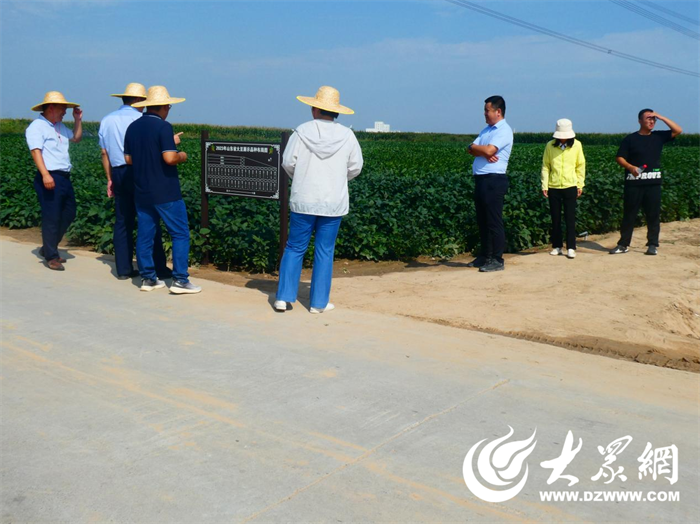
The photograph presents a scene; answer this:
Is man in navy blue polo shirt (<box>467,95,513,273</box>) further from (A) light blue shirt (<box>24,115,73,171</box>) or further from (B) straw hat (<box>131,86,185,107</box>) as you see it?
(A) light blue shirt (<box>24,115,73,171</box>)

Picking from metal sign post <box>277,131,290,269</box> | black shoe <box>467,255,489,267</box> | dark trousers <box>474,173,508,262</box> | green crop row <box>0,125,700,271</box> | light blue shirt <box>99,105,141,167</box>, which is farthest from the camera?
black shoe <box>467,255,489,267</box>

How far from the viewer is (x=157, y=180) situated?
24.3 feet

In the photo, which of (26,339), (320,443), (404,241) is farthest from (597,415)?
(404,241)

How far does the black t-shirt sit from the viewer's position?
988 centimetres

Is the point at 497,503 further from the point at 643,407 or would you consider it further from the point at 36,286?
the point at 36,286

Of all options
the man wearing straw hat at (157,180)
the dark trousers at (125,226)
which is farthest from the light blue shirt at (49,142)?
the man wearing straw hat at (157,180)

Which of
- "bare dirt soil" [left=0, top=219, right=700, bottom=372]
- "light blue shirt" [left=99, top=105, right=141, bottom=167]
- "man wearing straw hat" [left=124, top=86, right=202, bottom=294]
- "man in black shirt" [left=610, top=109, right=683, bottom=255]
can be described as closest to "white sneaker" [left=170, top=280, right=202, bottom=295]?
"man wearing straw hat" [left=124, top=86, right=202, bottom=294]

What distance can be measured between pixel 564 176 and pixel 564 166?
128 millimetres

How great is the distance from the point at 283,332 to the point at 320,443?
7.32 feet

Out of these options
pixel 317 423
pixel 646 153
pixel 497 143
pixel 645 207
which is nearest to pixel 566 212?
pixel 645 207

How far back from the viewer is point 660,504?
136 inches

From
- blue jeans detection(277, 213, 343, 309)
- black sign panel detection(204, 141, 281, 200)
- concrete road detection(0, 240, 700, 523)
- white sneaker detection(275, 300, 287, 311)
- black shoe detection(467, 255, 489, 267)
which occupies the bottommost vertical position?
concrete road detection(0, 240, 700, 523)

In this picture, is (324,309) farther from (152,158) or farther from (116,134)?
(116,134)

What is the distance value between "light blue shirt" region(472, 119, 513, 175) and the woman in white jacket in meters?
2.51
